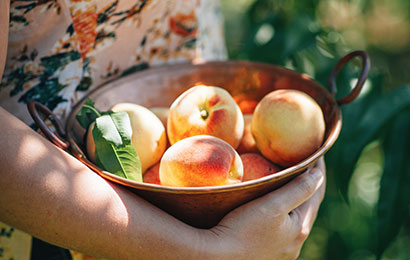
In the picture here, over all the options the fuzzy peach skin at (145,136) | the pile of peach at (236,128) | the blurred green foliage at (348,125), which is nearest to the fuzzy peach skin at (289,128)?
the pile of peach at (236,128)

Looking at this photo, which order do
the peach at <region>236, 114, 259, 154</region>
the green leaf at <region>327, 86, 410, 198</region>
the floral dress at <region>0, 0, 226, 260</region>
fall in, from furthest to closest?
the green leaf at <region>327, 86, 410, 198</region>, the peach at <region>236, 114, 259, 154</region>, the floral dress at <region>0, 0, 226, 260</region>

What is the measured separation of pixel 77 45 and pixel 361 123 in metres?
0.66

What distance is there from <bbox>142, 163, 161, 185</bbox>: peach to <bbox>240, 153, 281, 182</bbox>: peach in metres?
0.15

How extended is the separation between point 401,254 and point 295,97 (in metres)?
1.24

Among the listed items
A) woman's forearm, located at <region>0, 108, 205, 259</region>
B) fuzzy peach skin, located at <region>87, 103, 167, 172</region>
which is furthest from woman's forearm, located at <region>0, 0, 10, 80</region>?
fuzzy peach skin, located at <region>87, 103, 167, 172</region>

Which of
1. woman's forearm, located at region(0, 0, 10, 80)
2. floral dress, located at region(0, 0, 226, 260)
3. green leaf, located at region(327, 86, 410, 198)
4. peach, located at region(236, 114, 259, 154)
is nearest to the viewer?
woman's forearm, located at region(0, 0, 10, 80)

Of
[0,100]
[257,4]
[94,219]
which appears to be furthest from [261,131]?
[257,4]

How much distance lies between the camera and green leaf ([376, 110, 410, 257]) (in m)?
0.91

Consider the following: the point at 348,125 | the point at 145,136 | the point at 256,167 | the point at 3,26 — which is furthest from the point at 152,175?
the point at 348,125

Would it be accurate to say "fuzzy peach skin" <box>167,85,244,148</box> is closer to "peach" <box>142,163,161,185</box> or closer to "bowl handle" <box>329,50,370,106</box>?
"peach" <box>142,163,161,185</box>

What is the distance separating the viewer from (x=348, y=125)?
2.99 ft

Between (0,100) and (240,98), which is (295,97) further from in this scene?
(0,100)

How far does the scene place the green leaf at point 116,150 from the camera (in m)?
0.56

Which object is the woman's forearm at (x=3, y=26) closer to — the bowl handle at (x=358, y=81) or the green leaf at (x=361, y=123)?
the bowl handle at (x=358, y=81)
